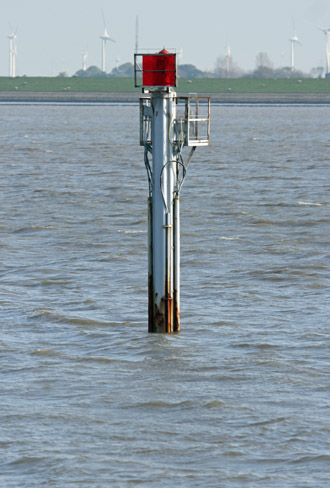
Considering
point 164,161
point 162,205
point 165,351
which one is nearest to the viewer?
point 164,161

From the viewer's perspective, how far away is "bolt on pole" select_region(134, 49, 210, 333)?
22.0m

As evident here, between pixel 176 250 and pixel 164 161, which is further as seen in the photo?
pixel 176 250

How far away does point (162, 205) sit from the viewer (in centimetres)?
2261

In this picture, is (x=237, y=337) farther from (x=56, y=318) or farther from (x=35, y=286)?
(x=35, y=286)

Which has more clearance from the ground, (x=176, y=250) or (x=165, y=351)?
(x=176, y=250)

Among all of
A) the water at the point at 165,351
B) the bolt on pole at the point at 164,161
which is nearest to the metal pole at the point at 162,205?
the bolt on pole at the point at 164,161

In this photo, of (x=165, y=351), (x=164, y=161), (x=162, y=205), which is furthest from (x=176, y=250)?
(x=165, y=351)

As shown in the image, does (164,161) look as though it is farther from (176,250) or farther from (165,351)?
(165,351)

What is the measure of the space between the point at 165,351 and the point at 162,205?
340 centimetres

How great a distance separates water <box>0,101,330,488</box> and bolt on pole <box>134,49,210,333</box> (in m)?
1.32

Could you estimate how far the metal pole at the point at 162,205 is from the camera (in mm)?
22125

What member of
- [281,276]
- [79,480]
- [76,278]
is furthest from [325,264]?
[79,480]

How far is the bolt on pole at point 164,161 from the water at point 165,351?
1323mm

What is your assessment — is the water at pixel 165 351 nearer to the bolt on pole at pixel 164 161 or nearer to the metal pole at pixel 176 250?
the metal pole at pixel 176 250
